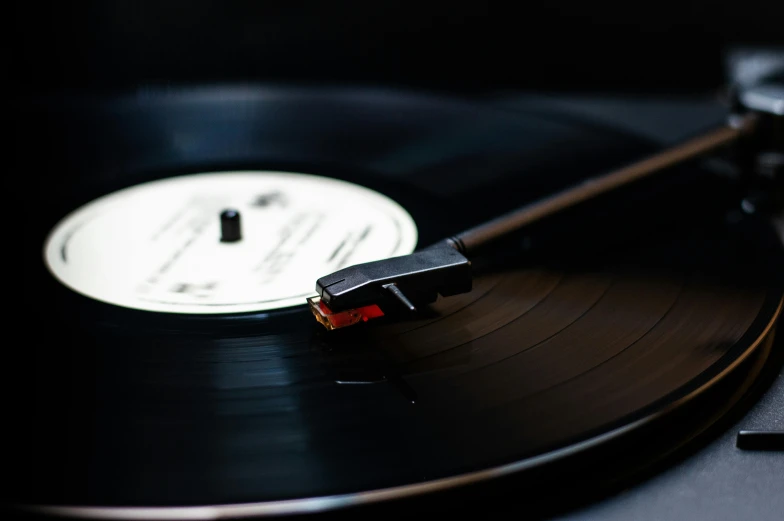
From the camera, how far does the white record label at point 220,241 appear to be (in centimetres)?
77

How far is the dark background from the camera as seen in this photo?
4.64 ft

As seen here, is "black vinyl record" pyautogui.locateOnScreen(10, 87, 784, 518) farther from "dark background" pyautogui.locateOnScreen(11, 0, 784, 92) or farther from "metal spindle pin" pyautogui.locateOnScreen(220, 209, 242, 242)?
"dark background" pyautogui.locateOnScreen(11, 0, 784, 92)

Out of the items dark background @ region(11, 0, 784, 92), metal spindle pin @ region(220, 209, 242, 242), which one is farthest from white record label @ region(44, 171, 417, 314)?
dark background @ region(11, 0, 784, 92)

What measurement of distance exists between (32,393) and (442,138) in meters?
0.61

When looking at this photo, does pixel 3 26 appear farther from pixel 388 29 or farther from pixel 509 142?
pixel 509 142

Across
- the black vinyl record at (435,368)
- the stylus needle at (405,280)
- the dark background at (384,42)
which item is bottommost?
the black vinyl record at (435,368)

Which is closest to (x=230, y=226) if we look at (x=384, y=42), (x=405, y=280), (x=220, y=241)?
(x=220, y=241)

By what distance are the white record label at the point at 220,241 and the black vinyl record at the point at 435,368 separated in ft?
0.08

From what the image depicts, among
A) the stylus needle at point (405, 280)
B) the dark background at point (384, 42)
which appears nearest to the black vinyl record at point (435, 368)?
the stylus needle at point (405, 280)

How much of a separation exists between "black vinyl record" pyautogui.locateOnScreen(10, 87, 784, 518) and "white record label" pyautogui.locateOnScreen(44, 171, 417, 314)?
2 centimetres

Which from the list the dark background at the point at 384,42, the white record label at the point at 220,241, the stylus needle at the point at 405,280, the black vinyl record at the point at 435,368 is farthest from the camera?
the dark background at the point at 384,42

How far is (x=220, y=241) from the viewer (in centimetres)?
89

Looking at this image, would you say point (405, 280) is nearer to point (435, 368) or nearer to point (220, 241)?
point (435, 368)

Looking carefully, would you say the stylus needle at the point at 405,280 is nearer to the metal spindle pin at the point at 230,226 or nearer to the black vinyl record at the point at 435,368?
the black vinyl record at the point at 435,368
